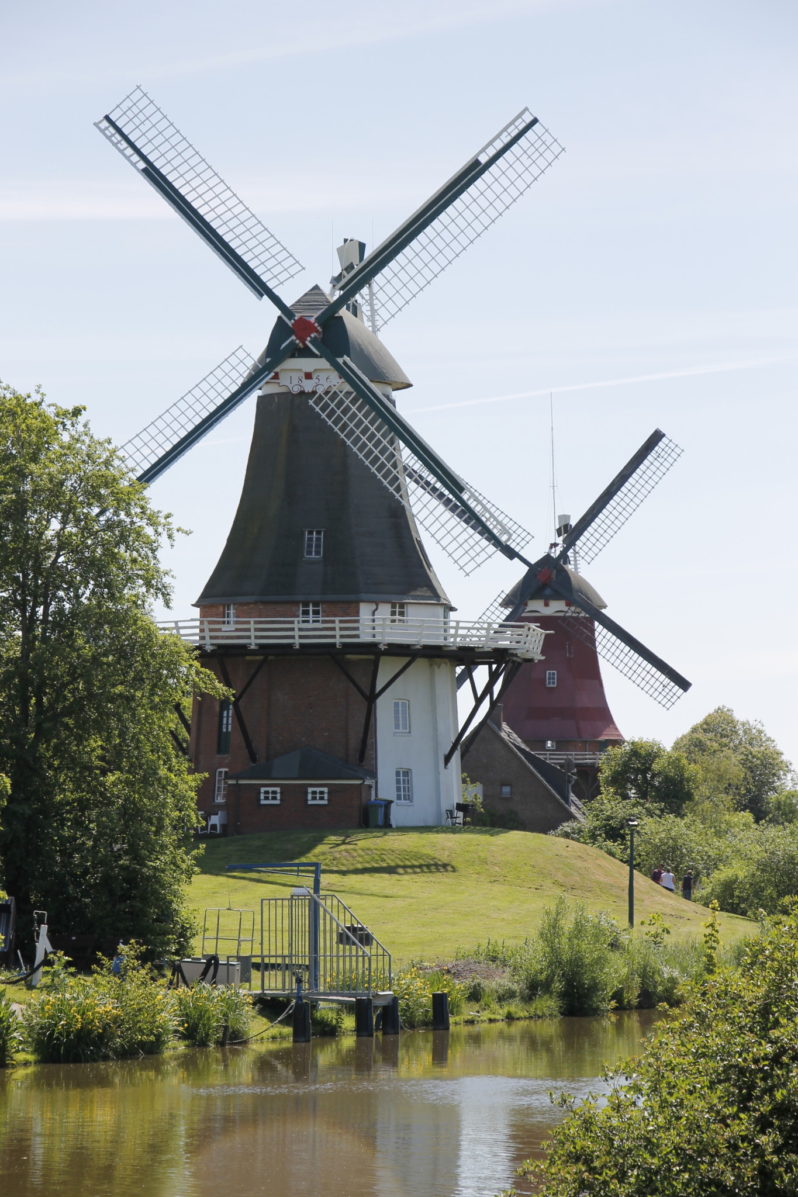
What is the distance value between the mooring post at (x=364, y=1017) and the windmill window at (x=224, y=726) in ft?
71.9

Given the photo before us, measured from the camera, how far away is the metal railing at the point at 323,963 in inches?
1145

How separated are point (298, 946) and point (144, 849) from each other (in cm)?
338

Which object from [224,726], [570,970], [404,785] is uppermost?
[224,726]

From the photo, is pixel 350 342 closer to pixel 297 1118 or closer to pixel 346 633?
pixel 346 633

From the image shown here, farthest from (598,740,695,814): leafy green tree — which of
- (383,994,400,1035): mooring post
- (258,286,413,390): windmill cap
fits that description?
(383,994,400,1035): mooring post

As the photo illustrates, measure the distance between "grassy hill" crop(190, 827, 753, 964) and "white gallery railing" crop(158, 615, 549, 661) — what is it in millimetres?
5364

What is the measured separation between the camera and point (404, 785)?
49.6 m

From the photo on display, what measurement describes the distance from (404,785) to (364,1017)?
21.0m

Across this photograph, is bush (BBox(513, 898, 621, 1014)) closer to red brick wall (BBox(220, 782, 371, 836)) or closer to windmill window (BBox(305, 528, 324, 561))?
red brick wall (BBox(220, 782, 371, 836))

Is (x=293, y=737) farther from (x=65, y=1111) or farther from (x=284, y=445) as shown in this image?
(x=65, y=1111)

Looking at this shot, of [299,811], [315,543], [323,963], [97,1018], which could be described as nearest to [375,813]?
[299,811]

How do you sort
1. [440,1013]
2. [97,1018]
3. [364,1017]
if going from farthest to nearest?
[440,1013], [364,1017], [97,1018]

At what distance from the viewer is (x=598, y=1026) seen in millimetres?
30906

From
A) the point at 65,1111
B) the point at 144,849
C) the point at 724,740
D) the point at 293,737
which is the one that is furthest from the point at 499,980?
the point at 724,740
